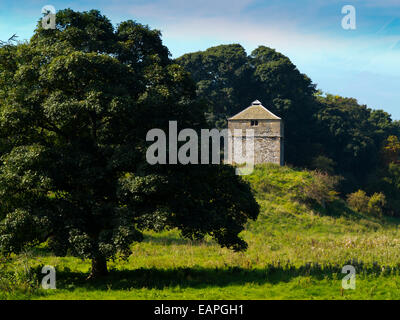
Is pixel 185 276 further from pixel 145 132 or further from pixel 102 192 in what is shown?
pixel 145 132

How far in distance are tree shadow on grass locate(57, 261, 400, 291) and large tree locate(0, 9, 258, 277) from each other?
1245mm

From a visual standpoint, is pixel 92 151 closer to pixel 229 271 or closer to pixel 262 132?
pixel 229 271

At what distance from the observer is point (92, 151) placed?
1994cm

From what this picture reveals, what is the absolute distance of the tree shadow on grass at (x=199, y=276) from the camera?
19.3 metres

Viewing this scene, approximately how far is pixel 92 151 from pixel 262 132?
41.1 metres

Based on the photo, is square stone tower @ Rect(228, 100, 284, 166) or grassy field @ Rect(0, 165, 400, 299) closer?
grassy field @ Rect(0, 165, 400, 299)

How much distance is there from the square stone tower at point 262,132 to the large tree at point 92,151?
123 feet

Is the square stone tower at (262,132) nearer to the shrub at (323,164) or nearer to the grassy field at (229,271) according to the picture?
the shrub at (323,164)

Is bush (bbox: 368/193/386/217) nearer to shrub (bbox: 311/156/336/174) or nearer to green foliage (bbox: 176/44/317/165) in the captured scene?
shrub (bbox: 311/156/336/174)

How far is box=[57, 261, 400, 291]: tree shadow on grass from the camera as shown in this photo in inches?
762

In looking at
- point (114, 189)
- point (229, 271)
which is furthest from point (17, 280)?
point (229, 271)

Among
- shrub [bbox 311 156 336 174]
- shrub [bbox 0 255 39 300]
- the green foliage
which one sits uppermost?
the green foliage

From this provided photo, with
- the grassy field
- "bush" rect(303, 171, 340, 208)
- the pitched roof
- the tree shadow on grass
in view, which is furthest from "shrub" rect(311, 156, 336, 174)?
the tree shadow on grass

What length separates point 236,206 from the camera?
2169 centimetres
